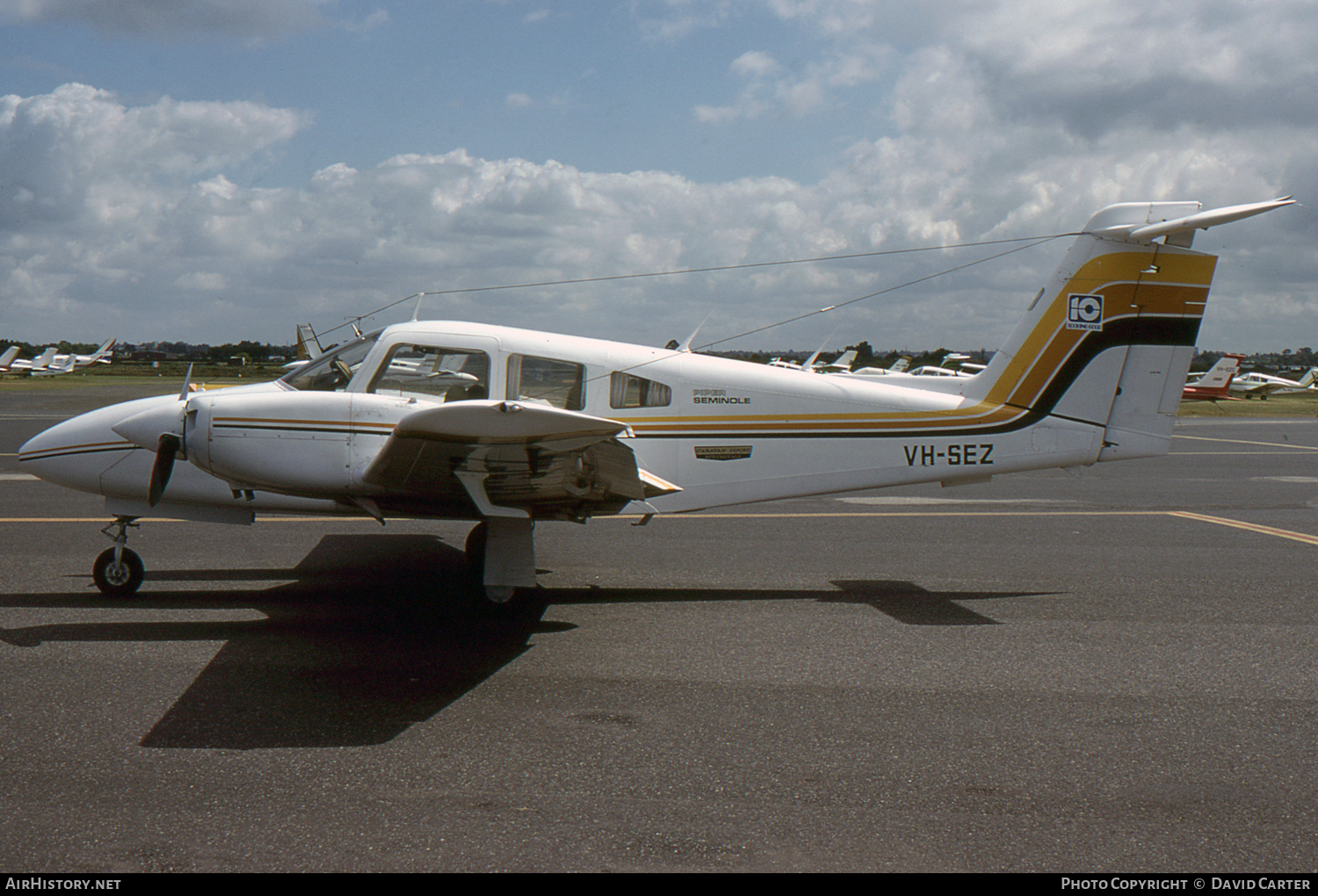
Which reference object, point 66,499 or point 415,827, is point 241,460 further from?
point 66,499

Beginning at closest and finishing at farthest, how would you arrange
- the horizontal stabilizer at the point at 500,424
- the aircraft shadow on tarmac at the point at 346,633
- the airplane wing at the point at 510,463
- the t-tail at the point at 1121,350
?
the aircraft shadow on tarmac at the point at 346,633 < the horizontal stabilizer at the point at 500,424 < the airplane wing at the point at 510,463 < the t-tail at the point at 1121,350

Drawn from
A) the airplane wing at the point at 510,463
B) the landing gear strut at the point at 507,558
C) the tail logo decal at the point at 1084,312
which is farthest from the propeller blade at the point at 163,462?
the tail logo decal at the point at 1084,312

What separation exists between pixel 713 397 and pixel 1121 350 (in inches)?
144

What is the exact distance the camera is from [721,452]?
24.4 feet

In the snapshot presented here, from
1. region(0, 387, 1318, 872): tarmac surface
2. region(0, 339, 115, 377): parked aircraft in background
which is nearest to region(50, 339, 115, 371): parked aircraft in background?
region(0, 339, 115, 377): parked aircraft in background

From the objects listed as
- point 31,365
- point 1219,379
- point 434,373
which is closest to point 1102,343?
point 434,373

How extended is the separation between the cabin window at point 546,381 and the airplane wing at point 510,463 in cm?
89

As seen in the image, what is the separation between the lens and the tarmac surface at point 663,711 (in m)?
3.46

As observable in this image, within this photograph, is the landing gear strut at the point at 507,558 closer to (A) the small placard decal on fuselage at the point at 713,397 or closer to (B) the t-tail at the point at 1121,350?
(A) the small placard decal on fuselage at the point at 713,397

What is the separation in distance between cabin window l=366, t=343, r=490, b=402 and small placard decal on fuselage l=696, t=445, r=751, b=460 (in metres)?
1.79

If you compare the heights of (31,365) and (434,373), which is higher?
(434,373)

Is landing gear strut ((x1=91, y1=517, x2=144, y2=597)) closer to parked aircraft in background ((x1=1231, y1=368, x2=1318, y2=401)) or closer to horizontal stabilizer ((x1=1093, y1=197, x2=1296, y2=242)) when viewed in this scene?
horizontal stabilizer ((x1=1093, y1=197, x2=1296, y2=242))

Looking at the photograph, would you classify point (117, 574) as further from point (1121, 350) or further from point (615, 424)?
point (1121, 350)

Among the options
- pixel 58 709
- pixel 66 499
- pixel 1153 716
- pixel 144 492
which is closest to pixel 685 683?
pixel 1153 716
